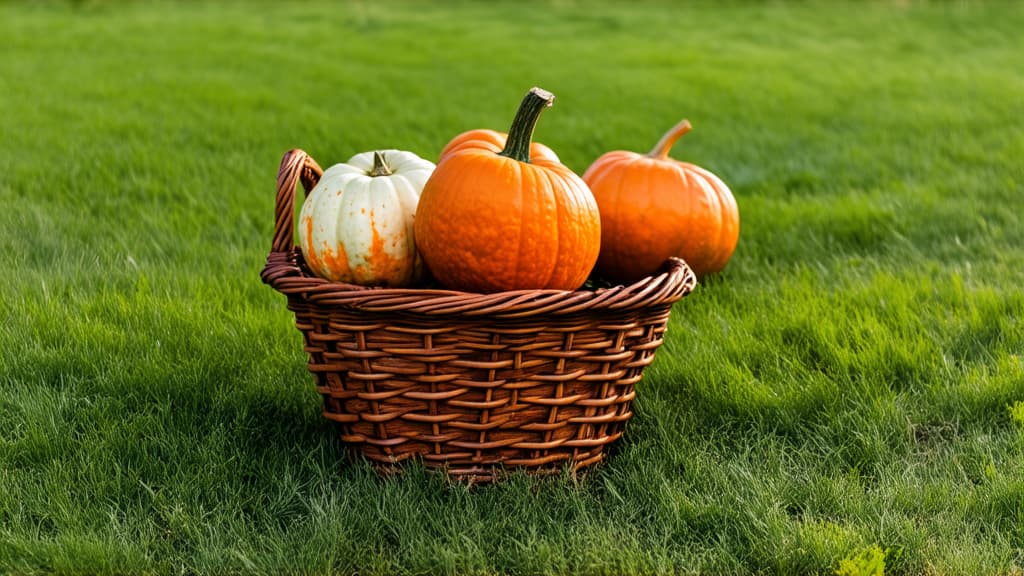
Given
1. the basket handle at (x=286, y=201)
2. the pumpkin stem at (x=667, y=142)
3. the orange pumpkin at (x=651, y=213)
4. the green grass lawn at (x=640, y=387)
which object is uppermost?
the basket handle at (x=286, y=201)

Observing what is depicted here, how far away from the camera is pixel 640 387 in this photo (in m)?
2.77

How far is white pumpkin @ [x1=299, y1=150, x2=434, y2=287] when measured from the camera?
2.37 m

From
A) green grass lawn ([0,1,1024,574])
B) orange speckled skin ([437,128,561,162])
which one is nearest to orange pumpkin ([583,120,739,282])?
green grass lawn ([0,1,1024,574])

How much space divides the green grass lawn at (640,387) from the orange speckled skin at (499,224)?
48 cm

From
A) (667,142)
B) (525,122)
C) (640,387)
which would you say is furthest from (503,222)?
(667,142)

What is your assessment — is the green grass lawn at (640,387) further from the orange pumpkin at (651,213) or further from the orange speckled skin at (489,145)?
the orange speckled skin at (489,145)

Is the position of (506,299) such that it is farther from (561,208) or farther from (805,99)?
(805,99)

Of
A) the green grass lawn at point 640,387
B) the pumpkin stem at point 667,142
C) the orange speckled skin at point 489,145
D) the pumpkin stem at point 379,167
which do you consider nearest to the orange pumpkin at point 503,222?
the pumpkin stem at point 379,167

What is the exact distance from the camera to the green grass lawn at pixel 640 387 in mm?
2088

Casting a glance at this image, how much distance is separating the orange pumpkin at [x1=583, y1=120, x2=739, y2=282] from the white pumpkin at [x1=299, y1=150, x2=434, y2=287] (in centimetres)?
88

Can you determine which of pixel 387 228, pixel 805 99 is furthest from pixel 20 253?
pixel 805 99

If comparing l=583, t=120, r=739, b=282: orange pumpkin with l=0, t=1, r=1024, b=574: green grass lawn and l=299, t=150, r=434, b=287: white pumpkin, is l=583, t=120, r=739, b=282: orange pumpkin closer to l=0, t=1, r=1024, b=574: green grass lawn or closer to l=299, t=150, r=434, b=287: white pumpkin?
l=0, t=1, r=1024, b=574: green grass lawn

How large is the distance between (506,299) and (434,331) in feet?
0.60

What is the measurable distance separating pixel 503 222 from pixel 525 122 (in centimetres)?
28
